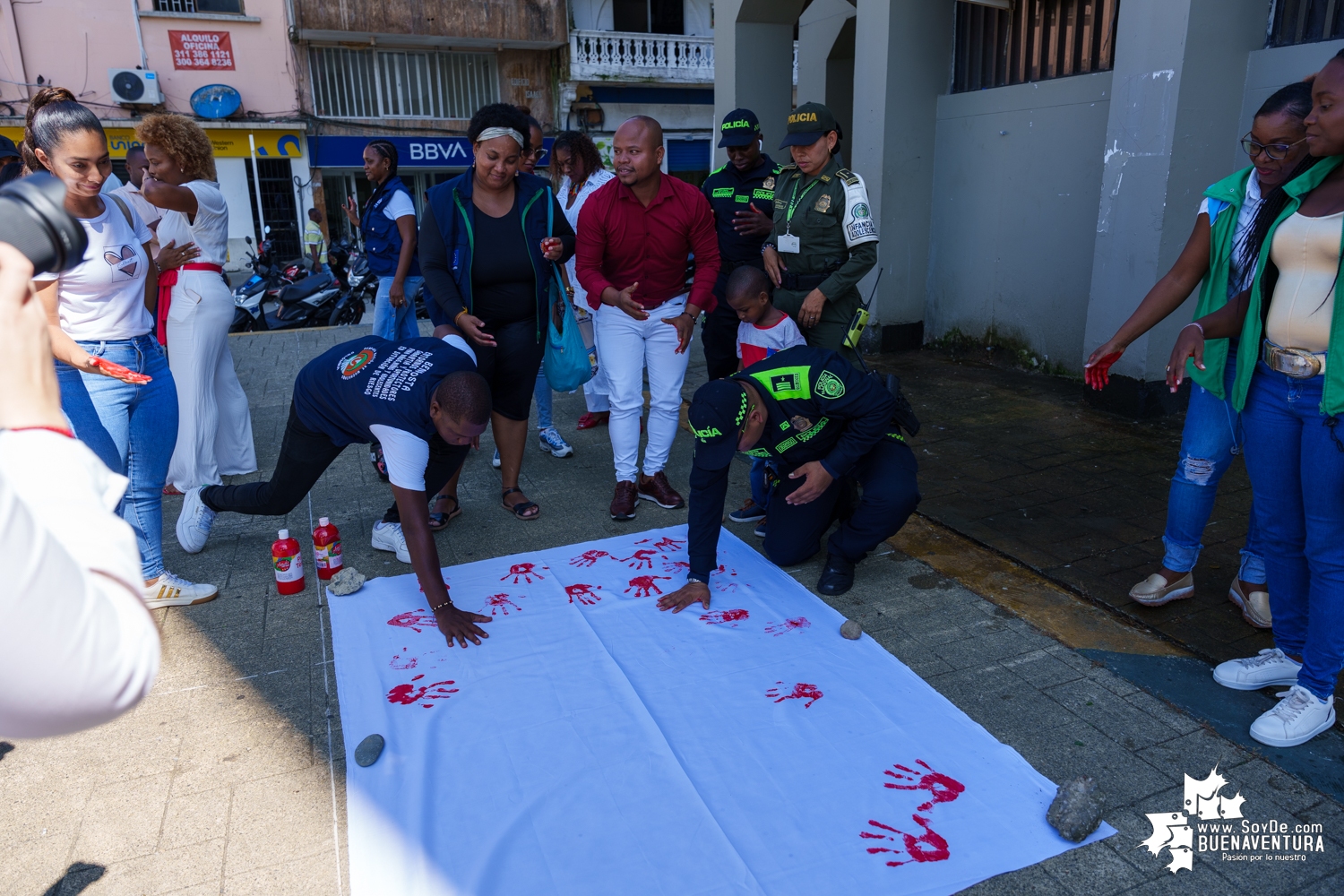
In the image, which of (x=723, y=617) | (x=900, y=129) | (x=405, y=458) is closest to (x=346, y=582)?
(x=405, y=458)

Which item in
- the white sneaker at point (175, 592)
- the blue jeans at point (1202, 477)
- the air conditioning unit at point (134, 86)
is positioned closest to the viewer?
the blue jeans at point (1202, 477)

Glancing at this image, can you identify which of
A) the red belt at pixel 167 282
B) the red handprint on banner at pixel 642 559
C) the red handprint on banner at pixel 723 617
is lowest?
the red handprint on banner at pixel 723 617

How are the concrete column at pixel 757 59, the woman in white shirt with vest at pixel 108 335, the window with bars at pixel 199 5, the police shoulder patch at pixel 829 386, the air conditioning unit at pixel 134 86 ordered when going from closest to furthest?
the woman in white shirt with vest at pixel 108 335 → the police shoulder patch at pixel 829 386 → the concrete column at pixel 757 59 → the air conditioning unit at pixel 134 86 → the window with bars at pixel 199 5

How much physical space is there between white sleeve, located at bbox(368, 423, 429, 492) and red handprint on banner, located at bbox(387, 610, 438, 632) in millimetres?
542

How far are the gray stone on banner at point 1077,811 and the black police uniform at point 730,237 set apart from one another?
3.06m

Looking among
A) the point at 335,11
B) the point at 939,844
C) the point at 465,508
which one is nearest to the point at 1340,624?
the point at 939,844

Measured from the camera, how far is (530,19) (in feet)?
56.3

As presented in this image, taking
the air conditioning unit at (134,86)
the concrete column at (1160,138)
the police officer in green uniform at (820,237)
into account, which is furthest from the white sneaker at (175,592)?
the air conditioning unit at (134,86)

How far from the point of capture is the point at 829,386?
302cm

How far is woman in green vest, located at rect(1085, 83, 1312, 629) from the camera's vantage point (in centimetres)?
254

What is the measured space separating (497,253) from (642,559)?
4.74 feet

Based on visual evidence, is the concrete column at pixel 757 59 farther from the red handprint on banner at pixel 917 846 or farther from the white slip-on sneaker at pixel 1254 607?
the red handprint on banner at pixel 917 846

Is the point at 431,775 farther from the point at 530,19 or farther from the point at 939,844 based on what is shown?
the point at 530,19

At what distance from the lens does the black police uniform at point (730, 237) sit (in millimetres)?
4621
